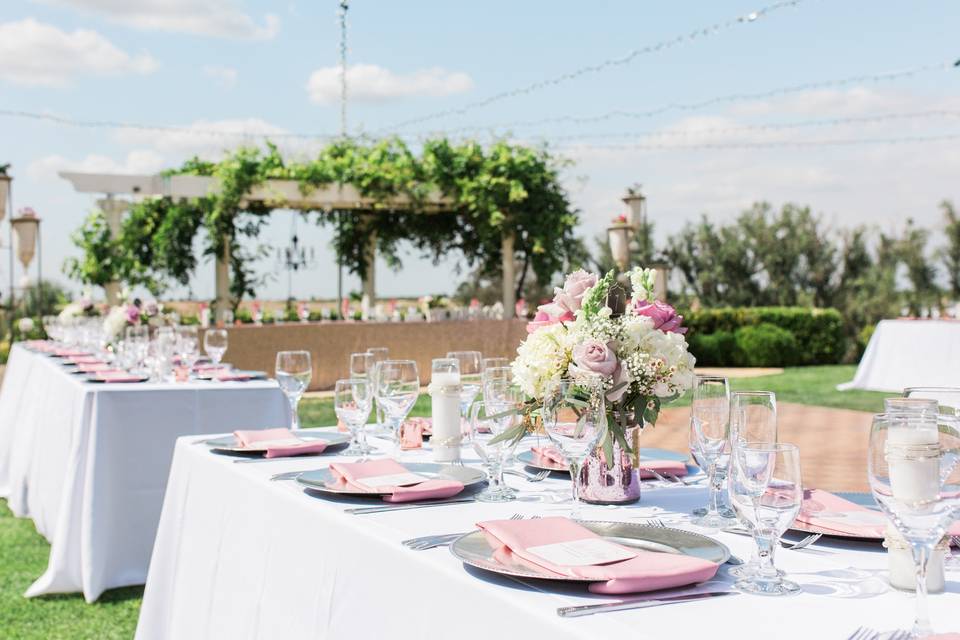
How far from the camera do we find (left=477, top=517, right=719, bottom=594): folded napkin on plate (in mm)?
1299

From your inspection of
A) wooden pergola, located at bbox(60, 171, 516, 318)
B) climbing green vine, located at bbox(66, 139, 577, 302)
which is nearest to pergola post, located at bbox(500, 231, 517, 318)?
wooden pergola, located at bbox(60, 171, 516, 318)

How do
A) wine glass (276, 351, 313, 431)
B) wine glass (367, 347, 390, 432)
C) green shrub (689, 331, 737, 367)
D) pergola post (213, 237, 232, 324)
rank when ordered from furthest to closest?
1. green shrub (689, 331, 737, 367)
2. pergola post (213, 237, 232, 324)
3. wine glass (276, 351, 313, 431)
4. wine glass (367, 347, 390, 432)

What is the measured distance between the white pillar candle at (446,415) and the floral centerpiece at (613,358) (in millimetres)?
507

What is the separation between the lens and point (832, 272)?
21.2 meters

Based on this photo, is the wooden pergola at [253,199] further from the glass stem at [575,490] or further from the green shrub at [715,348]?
the glass stem at [575,490]

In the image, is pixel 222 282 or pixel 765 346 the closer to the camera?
pixel 222 282

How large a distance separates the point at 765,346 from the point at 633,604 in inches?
656

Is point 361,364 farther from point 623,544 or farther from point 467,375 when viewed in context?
point 623,544

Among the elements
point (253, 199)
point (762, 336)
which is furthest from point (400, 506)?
point (762, 336)

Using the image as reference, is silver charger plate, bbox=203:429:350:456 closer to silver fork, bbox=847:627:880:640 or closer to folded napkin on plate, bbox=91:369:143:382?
silver fork, bbox=847:627:880:640

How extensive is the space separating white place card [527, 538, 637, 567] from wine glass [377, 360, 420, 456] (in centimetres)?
107

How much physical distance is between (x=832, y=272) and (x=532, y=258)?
30.9ft

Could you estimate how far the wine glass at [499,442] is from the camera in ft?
6.41

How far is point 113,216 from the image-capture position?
13.0 meters
